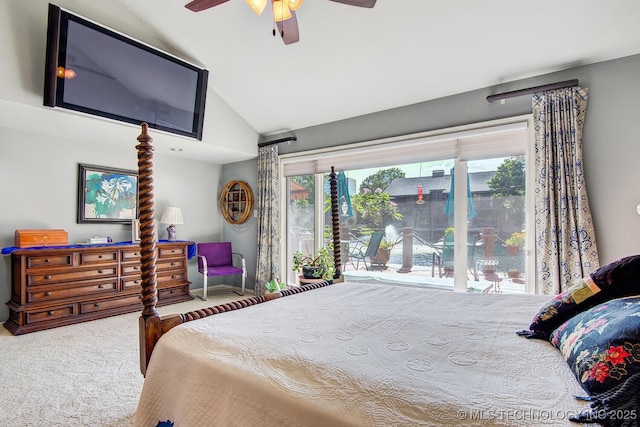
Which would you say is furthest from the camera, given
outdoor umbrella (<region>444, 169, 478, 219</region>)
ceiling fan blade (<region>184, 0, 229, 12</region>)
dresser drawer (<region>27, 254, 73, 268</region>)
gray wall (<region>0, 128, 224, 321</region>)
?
gray wall (<region>0, 128, 224, 321</region>)

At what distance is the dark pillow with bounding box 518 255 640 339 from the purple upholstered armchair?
4.21m

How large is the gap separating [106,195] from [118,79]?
1.76 m

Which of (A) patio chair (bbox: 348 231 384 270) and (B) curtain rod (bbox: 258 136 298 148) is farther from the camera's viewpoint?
(B) curtain rod (bbox: 258 136 298 148)

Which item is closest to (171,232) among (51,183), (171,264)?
(171,264)

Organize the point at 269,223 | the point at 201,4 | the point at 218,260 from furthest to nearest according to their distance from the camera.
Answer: the point at 218,260 → the point at 269,223 → the point at 201,4

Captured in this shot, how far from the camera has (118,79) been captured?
331cm

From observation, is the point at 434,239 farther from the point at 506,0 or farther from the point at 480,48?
the point at 506,0

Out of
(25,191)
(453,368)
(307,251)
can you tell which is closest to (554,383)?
(453,368)

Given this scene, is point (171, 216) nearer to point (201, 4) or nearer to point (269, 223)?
point (269, 223)

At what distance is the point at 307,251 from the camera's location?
498 centimetres

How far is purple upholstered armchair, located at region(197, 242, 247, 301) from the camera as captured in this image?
4.82 metres

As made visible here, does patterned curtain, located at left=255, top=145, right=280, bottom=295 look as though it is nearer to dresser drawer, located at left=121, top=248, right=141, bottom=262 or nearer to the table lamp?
the table lamp

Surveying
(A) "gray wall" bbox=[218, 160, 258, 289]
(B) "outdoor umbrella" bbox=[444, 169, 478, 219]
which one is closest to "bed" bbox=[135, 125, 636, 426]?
(B) "outdoor umbrella" bbox=[444, 169, 478, 219]

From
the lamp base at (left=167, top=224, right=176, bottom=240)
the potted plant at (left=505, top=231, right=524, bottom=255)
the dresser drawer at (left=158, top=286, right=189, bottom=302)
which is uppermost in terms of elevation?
the lamp base at (left=167, top=224, right=176, bottom=240)
